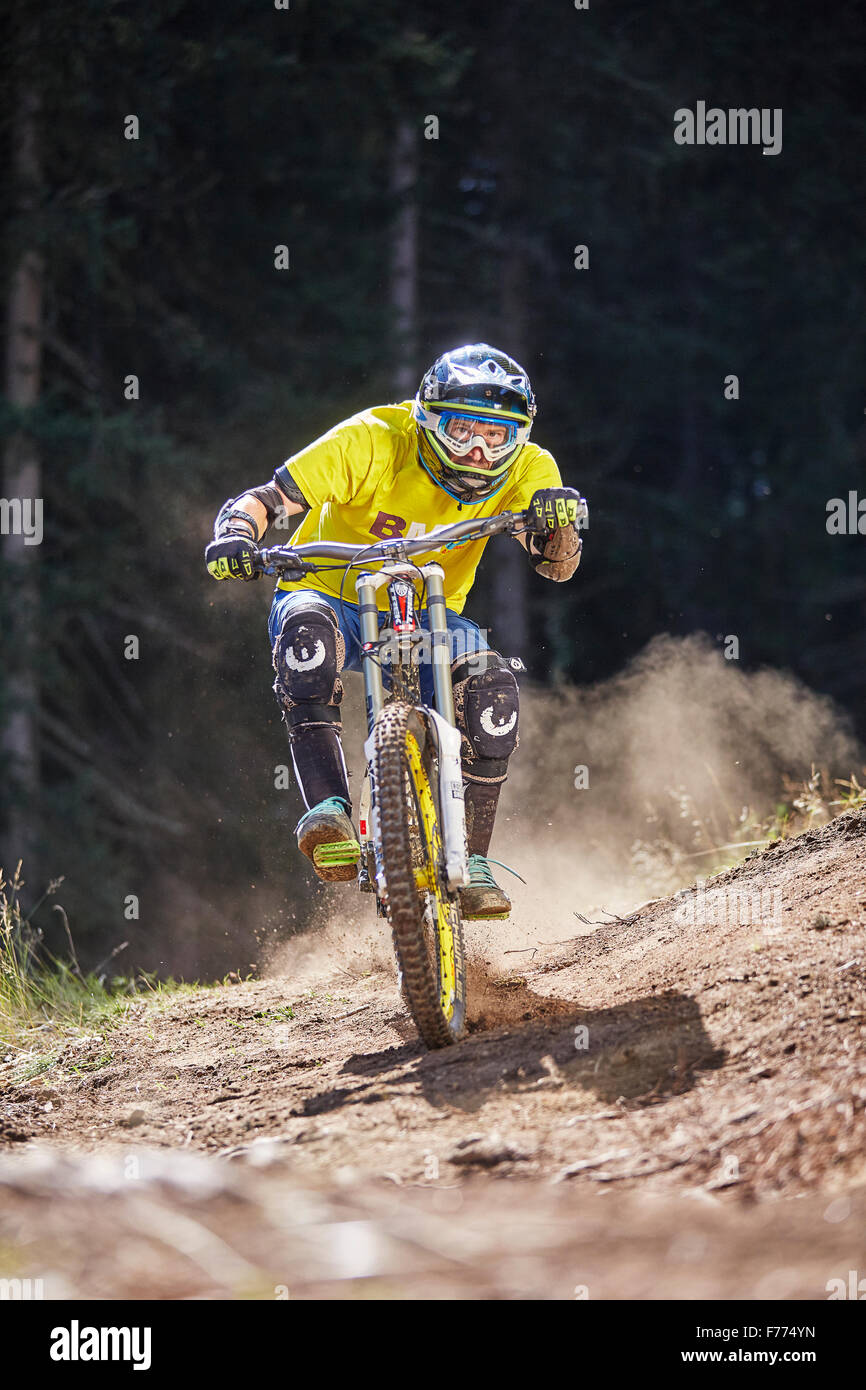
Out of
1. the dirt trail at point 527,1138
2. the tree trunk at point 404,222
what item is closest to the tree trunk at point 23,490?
the tree trunk at point 404,222

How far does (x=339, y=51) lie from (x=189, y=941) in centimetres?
1004

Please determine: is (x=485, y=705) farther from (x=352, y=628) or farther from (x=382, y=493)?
(x=382, y=493)

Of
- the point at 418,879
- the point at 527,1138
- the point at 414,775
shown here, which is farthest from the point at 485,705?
the point at 527,1138

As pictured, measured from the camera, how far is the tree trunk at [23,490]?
14.8m

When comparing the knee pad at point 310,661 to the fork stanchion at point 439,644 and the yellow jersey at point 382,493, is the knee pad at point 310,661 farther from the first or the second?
the fork stanchion at point 439,644

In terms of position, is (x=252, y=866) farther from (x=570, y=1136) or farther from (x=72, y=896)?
(x=570, y=1136)

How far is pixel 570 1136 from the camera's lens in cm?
330

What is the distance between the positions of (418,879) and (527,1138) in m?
0.97

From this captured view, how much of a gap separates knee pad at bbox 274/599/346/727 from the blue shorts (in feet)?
0.21

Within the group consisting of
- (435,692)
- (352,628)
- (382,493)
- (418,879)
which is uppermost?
(382,493)

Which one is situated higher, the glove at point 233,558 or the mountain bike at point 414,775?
the glove at point 233,558

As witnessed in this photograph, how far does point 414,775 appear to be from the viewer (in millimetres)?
4148

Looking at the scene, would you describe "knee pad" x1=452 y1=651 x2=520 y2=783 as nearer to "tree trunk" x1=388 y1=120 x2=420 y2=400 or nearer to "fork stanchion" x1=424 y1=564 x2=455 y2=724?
"fork stanchion" x1=424 y1=564 x2=455 y2=724

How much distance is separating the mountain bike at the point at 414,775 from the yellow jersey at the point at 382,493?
414mm
